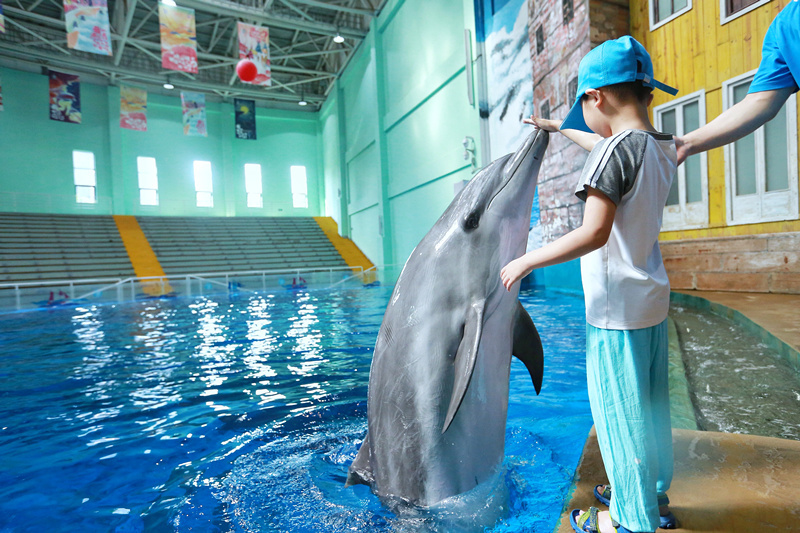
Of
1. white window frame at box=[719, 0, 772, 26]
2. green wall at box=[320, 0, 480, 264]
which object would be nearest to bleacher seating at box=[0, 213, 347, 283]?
green wall at box=[320, 0, 480, 264]

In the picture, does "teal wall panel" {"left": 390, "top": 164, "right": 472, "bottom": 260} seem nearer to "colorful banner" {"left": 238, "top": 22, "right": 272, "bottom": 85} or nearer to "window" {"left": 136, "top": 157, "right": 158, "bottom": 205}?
"colorful banner" {"left": 238, "top": 22, "right": 272, "bottom": 85}

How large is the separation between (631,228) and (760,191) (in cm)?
628

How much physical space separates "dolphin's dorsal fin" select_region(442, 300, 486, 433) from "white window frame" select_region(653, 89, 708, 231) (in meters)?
6.65

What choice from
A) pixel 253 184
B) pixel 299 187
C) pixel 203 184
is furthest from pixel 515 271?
pixel 299 187

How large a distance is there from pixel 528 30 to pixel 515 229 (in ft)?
32.0

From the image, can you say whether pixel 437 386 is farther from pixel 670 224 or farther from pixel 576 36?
pixel 576 36

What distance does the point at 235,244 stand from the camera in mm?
22391

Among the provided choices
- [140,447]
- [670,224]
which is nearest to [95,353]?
[140,447]

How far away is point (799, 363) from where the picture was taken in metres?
2.71

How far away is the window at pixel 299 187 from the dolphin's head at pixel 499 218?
26581 mm

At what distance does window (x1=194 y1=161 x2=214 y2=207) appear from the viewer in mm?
24625

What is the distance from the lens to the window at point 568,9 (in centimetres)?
781

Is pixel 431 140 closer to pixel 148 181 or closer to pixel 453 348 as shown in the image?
pixel 453 348

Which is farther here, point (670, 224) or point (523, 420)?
point (670, 224)
